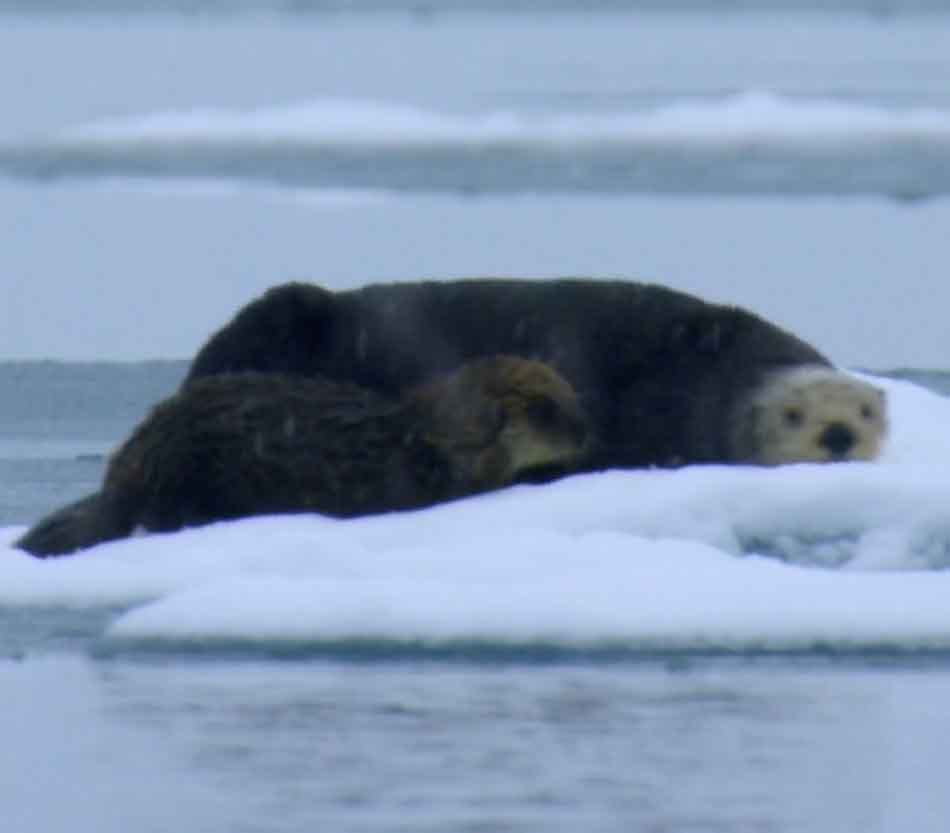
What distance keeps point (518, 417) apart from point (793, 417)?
0.84 m

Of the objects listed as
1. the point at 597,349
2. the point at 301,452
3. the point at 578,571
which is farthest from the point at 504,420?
the point at 578,571

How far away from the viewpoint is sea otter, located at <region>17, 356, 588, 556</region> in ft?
20.1

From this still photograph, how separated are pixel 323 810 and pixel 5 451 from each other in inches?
265

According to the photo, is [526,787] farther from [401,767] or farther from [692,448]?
[692,448]

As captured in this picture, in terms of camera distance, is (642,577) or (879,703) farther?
(642,577)

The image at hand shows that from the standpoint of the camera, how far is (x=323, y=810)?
350 cm

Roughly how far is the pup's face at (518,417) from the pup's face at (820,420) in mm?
623

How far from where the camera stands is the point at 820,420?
271 inches

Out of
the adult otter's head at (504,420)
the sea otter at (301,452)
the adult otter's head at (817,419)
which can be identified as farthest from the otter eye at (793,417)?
the sea otter at (301,452)

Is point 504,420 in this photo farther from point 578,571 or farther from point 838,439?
point 578,571

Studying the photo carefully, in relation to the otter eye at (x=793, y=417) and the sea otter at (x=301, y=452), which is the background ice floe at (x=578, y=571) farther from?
the otter eye at (x=793, y=417)

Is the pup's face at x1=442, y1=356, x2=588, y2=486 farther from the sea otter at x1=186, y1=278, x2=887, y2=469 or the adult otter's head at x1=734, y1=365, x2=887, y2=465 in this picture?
the adult otter's head at x1=734, y1=365, x2=887, y2=465

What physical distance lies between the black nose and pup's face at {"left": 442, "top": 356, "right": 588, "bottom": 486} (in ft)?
2.23

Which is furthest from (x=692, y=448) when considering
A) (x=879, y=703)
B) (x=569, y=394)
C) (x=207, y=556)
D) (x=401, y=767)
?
(x=401, y=767)
